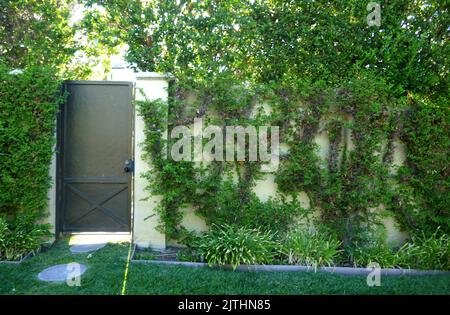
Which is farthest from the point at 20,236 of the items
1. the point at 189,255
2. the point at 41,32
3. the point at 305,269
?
the point at 41,32

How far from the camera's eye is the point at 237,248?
359 cm

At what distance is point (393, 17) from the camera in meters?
5.02

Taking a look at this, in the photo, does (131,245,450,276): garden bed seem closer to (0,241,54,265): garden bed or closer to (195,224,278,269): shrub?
(195,224,278,269): shrub

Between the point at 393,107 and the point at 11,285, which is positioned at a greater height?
the point at 393,107

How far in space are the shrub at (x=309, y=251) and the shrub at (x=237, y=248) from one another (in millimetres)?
185

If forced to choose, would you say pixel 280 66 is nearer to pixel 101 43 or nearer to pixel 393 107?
pixel 393 107

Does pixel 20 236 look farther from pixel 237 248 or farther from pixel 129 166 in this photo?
pixel 237 248

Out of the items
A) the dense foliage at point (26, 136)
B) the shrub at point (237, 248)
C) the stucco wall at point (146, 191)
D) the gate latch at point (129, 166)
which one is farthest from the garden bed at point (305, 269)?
the dense foliage at point (26, 136)

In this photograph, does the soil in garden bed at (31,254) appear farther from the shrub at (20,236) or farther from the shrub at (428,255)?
the shrub at (428,255)

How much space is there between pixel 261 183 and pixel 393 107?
2.05m

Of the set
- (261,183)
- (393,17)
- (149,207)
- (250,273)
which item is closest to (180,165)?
(149,207)

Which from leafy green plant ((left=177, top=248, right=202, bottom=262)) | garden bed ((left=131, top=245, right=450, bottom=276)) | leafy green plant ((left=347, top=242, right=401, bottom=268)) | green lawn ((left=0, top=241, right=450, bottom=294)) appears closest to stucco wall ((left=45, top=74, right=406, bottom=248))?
leafy green plant ((left=177, top=248, right=202, bottom=262))

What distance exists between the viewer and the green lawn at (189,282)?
305 cm

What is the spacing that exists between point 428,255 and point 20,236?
4857 millimetres
